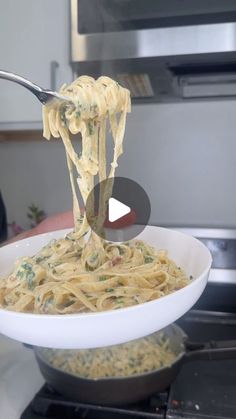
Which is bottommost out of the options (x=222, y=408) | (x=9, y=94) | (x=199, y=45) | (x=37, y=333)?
(x=222, y=408)

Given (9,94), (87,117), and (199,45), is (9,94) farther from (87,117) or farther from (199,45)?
(87,117)

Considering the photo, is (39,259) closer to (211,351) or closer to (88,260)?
(88,260)

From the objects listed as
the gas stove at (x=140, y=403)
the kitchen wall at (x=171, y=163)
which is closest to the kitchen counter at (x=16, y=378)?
the gas stove at (x=140, y=403)

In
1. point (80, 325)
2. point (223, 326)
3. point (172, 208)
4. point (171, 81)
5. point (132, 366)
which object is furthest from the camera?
point (172, 208)

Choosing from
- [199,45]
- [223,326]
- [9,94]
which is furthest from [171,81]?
[223,326]

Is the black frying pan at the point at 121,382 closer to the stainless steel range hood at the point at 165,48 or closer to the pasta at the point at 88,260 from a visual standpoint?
the pasta at the point at 88,260
